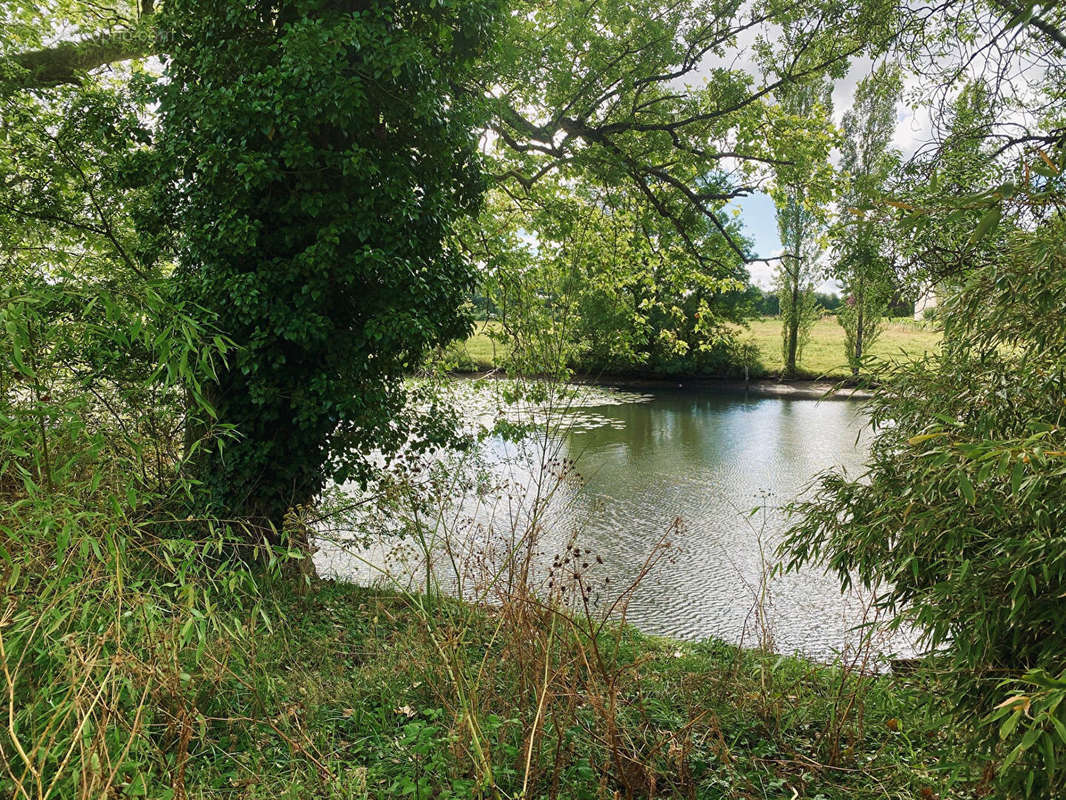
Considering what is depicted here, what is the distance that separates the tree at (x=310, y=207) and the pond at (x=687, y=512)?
1.21 m

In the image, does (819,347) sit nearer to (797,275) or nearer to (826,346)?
(826,346)

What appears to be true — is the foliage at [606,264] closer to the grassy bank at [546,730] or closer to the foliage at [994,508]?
the grassy bank at [546,730]

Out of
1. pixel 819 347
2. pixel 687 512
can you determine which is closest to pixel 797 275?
pixel 819 347

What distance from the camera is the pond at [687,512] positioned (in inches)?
203

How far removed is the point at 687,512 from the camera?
8.42m

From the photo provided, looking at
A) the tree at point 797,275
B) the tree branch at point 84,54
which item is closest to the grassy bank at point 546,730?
the tree branch at point 84,54

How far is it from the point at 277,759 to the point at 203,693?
47cm

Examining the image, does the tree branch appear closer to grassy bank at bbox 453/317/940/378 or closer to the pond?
the pond

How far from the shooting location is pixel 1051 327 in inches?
77.5

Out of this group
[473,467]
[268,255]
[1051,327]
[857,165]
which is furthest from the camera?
[857,165]

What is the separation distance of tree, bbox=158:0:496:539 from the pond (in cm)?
121

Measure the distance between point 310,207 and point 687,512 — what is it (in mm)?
5947

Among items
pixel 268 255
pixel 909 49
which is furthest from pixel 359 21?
pixel 909 49

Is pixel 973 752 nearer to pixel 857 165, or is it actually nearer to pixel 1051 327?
pixel 1051 327
